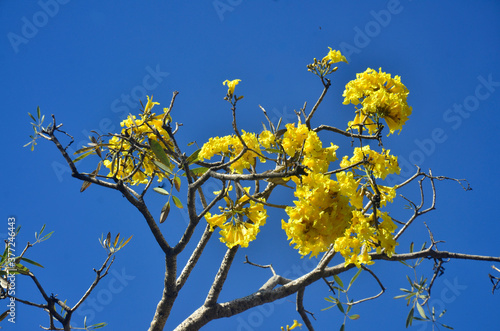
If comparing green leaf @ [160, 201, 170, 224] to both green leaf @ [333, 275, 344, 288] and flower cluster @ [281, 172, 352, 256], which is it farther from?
green leaf @ [333, 275, 344, 288]

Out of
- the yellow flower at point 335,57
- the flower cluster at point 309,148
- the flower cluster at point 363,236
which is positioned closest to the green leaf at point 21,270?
the flower cluster at point 309,148

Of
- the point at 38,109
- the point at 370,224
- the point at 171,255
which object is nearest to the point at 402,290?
the point at 370,224

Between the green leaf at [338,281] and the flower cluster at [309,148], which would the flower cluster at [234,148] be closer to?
the flower cluster at [309,148]

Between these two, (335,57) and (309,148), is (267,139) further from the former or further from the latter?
(335,57)

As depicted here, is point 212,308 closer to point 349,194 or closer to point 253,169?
point 253,169

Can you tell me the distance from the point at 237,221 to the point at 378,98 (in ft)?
3.47

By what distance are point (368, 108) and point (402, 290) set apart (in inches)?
52.4

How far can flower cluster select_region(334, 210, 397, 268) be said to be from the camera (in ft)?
5.87

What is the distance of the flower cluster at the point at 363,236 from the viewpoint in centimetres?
179

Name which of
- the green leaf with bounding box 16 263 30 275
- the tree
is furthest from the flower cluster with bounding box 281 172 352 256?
the green leaf with bounding box 16 263 30 275

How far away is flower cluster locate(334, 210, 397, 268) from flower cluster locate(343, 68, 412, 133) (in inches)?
26.3

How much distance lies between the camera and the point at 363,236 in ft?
5.85

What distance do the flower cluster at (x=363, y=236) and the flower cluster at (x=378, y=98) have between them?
67cm

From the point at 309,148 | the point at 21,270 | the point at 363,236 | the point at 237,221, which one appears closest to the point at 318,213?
the point at 363,236
